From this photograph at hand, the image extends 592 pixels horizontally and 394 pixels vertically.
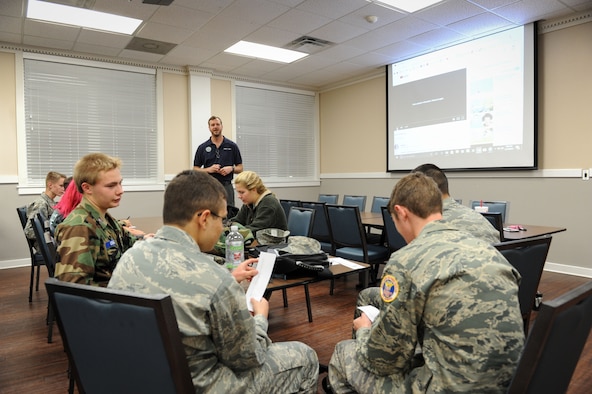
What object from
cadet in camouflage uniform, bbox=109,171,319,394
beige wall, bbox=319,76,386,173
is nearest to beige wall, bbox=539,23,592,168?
beige wall, bbox=319,76,386,173

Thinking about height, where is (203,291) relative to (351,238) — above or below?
above

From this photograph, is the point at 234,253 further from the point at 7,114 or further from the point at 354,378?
the point at 7,114

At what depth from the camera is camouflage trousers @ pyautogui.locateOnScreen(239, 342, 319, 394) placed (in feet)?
4.26

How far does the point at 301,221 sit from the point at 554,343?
2.65 m

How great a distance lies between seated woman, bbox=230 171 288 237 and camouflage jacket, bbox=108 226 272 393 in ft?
6.05

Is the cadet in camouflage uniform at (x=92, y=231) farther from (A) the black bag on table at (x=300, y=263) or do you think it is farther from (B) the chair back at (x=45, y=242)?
(A) the black bag on table at (x=300, y=263)

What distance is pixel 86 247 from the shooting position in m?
1.75

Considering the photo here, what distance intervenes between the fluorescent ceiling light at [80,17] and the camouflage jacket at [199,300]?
13.8ft

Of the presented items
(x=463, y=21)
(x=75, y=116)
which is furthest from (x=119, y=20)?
(x=463, y=21)

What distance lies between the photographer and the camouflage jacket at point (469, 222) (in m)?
2.14

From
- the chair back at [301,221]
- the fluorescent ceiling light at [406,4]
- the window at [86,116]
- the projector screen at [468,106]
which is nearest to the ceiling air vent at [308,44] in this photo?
the fluorescent ceiling light at [406,4]

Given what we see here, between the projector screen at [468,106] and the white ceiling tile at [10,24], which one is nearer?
the white ceiling tile at [10,24]

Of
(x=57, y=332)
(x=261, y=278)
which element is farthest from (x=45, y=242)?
(x=261, y=278)

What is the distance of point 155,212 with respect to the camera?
20.7 feet
